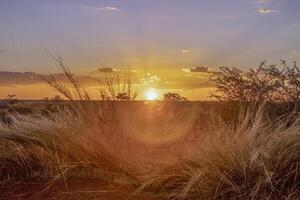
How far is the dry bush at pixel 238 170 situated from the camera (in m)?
6.43

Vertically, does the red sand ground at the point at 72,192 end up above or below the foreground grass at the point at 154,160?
below

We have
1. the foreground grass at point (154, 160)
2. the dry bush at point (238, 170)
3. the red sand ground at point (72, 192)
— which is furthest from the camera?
the red sand ground at point (72, 192)

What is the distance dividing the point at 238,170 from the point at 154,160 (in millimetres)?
1542

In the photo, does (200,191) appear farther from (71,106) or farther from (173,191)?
(71,106)

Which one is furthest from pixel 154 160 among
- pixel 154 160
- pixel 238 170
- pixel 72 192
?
pixel 238 170

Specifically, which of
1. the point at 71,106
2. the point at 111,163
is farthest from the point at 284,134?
the point at 71,106

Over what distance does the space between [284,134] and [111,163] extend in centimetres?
242

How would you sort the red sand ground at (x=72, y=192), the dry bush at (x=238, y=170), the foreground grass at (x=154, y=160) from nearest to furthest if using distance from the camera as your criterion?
the dry bush at (x=238, y=170) < the foreground grass at (x=154, y=160) < the red sand ground at (x=72, y=192)

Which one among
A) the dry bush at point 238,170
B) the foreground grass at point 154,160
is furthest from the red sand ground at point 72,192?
the dry bush at point 238,170

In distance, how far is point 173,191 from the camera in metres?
6.89

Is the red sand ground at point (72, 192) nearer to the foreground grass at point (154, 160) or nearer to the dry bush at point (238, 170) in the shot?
the foreground grass at point (154, 160)

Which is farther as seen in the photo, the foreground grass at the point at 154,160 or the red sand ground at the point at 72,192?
the red sand ground at the point at 72,192

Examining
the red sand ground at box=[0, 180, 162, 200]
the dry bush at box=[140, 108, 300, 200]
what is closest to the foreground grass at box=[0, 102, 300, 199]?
the dry bush at box=[140, 108, 300, 200]

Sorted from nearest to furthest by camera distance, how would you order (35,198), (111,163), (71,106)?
(35,198) → (111,163) → (71,106)
